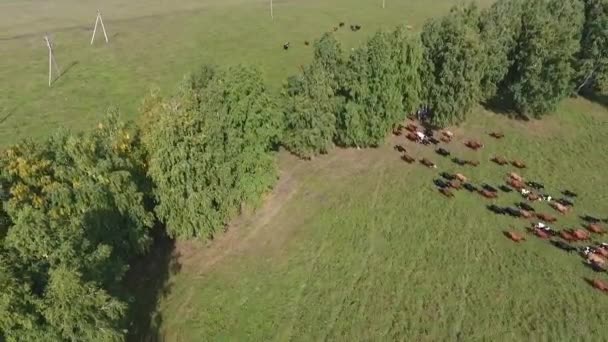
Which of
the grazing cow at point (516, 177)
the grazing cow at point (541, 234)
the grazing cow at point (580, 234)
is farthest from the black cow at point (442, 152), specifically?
the grazing cow at point (580, 234)

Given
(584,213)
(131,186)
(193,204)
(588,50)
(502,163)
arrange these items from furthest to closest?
(588,50) → (502,163) → (584,213) → (193,204) → (131,186)

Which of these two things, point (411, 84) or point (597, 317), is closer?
point (597, 317)

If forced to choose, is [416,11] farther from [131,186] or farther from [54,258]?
[54,258]

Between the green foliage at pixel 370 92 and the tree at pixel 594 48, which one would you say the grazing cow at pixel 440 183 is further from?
the tree at pixel 594 48

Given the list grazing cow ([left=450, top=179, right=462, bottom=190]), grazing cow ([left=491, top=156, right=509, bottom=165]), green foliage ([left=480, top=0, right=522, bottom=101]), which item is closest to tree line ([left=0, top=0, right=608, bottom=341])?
green foliage ([left=480, top=0, right=522, bottom=101])

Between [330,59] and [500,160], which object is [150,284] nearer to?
[330,59]

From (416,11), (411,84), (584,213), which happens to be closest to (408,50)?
(411,84)
